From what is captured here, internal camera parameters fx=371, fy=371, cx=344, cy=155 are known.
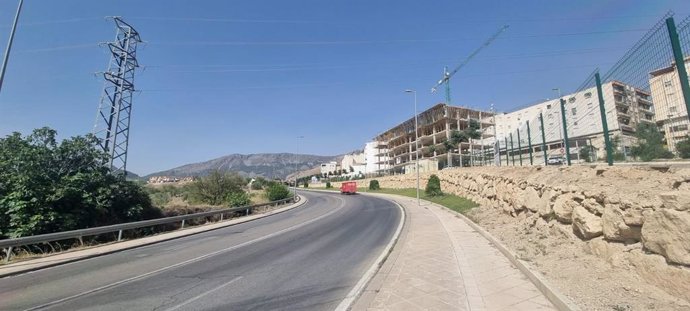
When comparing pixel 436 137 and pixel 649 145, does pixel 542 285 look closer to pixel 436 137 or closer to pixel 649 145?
pixel 649 145

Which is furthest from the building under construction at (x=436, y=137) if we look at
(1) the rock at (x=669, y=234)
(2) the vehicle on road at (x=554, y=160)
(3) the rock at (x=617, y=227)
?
(1) the rock at (x=669, y=234)

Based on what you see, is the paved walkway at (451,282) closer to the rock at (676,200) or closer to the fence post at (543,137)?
the rock at (676,200)

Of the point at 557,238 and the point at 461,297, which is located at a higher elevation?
the point at 557,238

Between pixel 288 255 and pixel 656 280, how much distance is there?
8878 millimetres

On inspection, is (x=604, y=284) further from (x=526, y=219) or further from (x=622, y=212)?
(x=526, y=219)

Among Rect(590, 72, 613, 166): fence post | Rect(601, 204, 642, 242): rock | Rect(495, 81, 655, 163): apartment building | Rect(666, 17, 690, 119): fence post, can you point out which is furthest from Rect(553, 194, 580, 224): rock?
Rect(666, 17, 690, 119): fence post

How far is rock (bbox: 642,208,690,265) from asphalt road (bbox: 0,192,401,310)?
5.19 meters

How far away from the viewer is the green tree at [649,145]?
9000 mm

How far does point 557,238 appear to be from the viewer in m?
9.42

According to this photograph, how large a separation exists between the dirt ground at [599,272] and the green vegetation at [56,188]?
18684mm

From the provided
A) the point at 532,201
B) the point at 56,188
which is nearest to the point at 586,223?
the point at 532,201

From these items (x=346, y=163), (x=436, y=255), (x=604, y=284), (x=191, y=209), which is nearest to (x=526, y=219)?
(x=436, y=255)

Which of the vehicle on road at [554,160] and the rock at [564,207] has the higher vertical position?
the vehicle on road at [554,160]

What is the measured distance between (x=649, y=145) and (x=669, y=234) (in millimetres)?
5349
